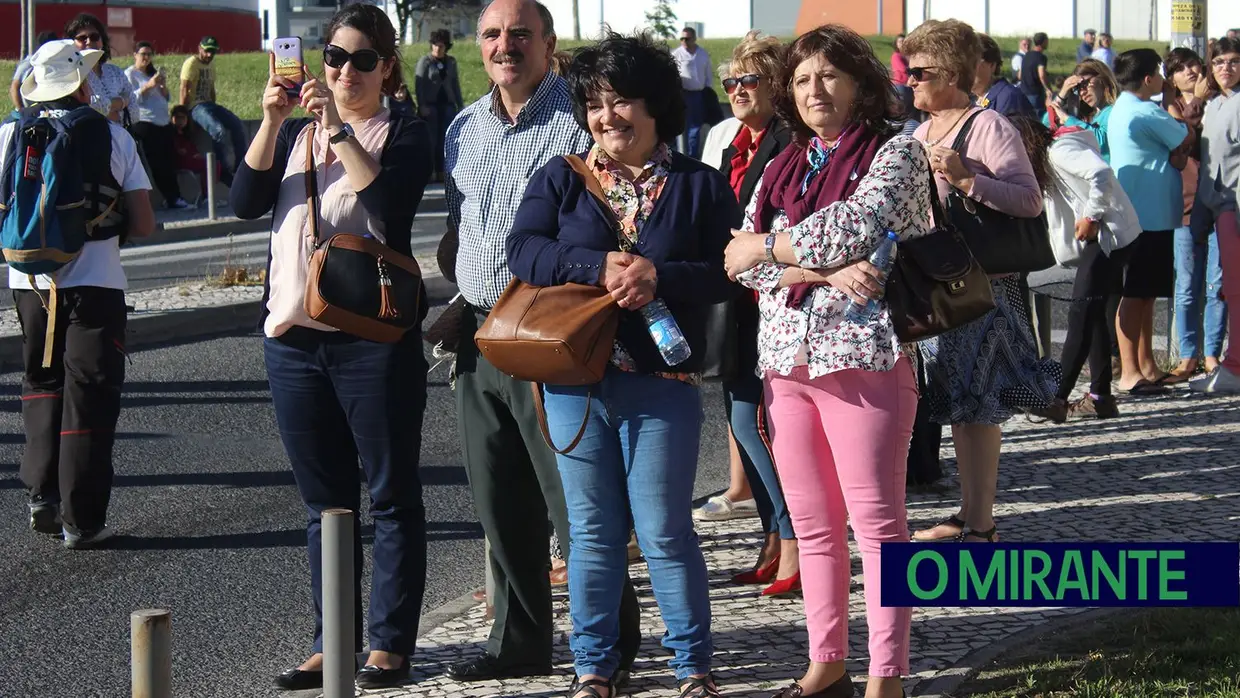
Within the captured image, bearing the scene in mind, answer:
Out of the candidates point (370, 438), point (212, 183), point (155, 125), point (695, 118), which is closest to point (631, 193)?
point (370, 438)

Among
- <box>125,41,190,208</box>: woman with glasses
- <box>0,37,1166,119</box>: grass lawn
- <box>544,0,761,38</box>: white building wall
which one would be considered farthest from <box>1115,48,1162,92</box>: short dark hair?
<box>544,0,761,38</box>: white building wall

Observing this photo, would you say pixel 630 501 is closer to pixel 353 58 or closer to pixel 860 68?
pixel 860 68

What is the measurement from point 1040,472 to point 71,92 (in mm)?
4597

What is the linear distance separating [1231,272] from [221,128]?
1358 cm

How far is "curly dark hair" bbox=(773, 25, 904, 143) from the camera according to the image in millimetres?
4578

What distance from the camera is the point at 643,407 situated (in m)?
4.52

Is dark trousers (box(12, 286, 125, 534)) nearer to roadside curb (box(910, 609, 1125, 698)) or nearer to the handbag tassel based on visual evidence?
the handbag tassel

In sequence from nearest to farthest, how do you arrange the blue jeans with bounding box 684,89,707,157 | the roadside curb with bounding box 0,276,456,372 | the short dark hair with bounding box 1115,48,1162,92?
the short dark hair with bounding box 1115,48,1162,92 → the roadside curb with bounding box 0,276,456,372 → the blue jeans with bounding box 684,89,707,157

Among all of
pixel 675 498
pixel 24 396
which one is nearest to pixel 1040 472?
pixel 675 498

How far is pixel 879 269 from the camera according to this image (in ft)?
14.6

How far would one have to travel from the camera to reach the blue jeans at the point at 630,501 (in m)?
4.52

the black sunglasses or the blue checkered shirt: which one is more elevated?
the black sunglasses

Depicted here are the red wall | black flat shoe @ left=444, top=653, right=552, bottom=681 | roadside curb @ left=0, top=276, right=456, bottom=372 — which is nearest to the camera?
black flat shoe @ left=444, top=653, right=552, bottom=681

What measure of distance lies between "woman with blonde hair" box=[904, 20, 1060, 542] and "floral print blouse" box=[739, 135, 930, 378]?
1.44 meters
